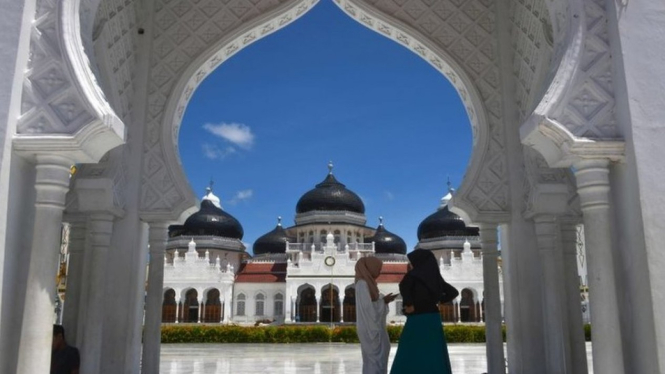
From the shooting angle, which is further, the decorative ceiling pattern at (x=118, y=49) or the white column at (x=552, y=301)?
the white column at (x=552, y=301)

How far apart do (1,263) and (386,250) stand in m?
43.5

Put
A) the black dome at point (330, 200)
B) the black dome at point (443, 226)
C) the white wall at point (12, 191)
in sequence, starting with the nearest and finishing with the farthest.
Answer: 1. the white wall at point (12, 191)
2. the black dome at point (443, 226)
3. the black dome at point (330, 200)

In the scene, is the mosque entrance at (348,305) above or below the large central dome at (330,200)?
below

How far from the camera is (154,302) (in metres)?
6.96

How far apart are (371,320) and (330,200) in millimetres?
38698

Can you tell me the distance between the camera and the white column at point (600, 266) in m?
3.98

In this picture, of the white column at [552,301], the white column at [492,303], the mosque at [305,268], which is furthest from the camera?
the mosque at [305,268]

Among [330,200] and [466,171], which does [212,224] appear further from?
[466,171]

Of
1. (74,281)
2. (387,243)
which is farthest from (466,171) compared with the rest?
(387,243)

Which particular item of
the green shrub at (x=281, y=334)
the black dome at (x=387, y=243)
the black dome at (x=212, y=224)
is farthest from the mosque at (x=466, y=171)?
the black dome at (x=387, y=243)

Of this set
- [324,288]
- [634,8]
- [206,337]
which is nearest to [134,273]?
[634,8]

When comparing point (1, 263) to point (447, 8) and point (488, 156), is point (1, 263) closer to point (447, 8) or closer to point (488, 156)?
point (488, 156)

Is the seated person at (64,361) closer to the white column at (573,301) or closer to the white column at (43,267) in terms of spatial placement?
the white column at (43,267)

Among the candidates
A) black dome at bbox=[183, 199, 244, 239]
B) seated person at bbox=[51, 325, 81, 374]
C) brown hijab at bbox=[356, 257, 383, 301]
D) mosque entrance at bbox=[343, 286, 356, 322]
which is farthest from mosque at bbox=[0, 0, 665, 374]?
black dome at bbox=[183, 199, 244, 239]
